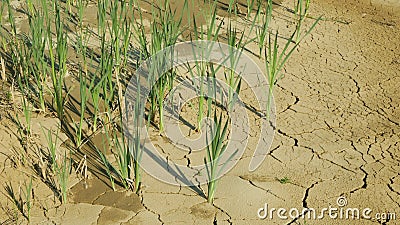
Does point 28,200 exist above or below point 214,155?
below

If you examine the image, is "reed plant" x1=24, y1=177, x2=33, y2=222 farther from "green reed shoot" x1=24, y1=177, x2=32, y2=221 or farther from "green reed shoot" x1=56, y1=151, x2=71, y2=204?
"green reed shoot" x1=56, y1=151, x2=71, y2=204

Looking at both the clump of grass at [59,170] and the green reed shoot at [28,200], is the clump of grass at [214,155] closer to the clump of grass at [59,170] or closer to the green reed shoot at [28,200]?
the clump of grass at [59,170]

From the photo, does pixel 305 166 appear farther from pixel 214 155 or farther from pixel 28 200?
pixel 28 200

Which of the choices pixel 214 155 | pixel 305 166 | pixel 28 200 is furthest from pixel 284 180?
pixel 28 200

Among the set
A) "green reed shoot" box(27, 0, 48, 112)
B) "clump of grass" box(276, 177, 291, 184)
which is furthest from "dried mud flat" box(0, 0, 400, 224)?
"green reed shoot" box(27, 0, 48, 112)

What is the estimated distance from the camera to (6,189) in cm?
337

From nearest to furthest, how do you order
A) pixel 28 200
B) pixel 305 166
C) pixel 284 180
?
pixel 28 200 < pixel 284 180 < pixel 305 166

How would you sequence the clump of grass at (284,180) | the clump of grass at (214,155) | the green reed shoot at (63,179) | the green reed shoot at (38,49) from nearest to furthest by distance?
the clump of grass at (214,155) < the green reed shoot at (63,179) < the clump of grass at (284,180) < the green reed shoot at (38,49)

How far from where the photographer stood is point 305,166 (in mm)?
3633

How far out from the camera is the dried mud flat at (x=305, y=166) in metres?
3.28

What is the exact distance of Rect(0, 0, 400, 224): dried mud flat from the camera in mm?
3275

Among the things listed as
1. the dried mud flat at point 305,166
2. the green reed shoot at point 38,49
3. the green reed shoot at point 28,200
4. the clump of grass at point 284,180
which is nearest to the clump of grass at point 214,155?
the dried mud flat at point 305,166

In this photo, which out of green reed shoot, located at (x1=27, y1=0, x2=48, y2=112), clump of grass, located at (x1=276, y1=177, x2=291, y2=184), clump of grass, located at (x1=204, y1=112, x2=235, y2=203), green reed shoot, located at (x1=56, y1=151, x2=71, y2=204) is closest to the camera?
clump of grass, located at (x1=204, y1=112, x2=235, y2=203)

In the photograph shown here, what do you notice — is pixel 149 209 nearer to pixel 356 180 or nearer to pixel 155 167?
pixel 155 167
